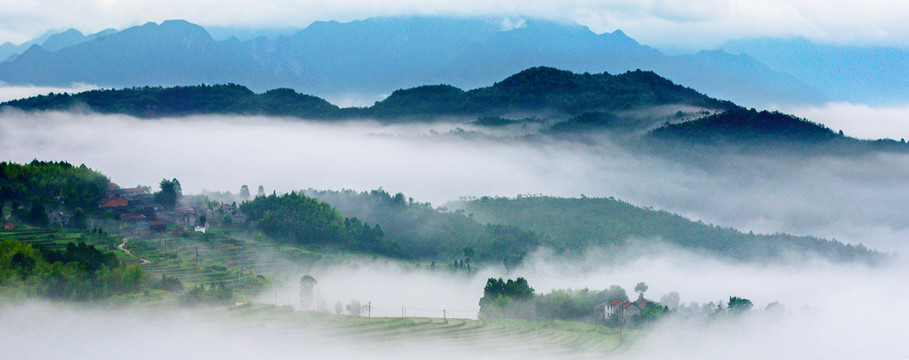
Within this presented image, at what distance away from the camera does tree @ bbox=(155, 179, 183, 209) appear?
4060 inches

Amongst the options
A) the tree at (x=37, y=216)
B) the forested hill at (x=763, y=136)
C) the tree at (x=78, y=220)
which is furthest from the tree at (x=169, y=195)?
the forested hill at (x=763, y=136)

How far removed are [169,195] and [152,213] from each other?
30.2 feet

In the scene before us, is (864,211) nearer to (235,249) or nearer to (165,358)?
(235,249)

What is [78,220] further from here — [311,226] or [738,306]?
[738,306]

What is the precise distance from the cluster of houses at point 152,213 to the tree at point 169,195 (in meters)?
0.79

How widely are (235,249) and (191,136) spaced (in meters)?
115

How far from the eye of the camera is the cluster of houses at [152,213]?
293 ft

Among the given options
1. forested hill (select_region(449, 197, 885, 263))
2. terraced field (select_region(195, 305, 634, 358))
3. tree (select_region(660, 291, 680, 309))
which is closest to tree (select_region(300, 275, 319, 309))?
terraced field (select_region(195, 305, 634, 358))

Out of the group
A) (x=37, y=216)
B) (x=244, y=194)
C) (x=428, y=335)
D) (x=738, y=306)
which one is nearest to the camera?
(x=428, y=335)

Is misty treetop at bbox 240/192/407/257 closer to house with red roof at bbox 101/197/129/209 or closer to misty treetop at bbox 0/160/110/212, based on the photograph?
house with red roof at bbox 101/197/129/209

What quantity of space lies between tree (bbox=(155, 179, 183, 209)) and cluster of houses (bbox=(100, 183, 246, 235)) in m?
0.79

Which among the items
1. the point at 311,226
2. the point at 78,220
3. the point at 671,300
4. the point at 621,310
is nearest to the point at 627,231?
the point at 311,226

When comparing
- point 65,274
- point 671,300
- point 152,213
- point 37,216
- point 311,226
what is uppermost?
point 152,213

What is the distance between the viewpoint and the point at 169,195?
4114 inches
